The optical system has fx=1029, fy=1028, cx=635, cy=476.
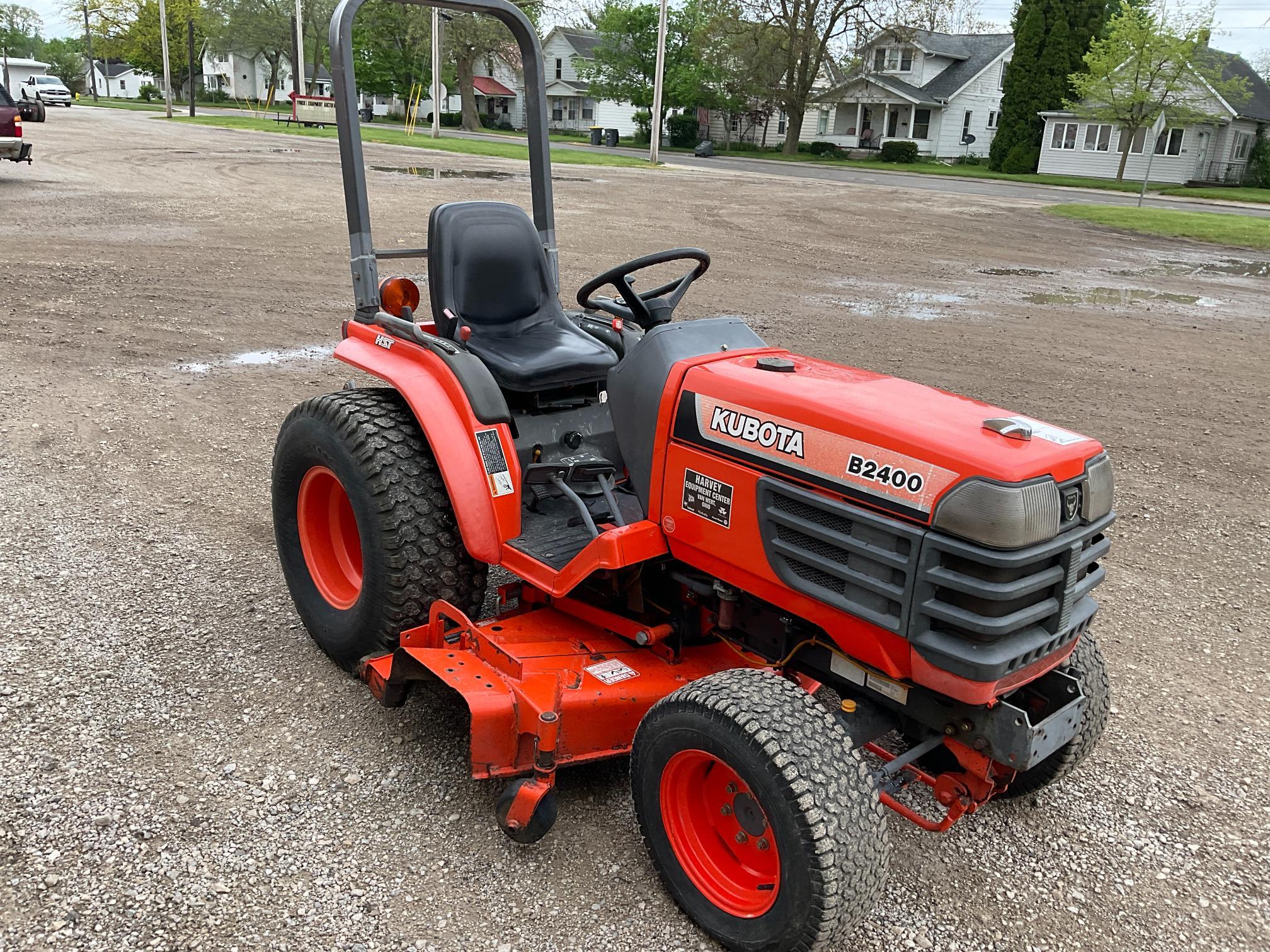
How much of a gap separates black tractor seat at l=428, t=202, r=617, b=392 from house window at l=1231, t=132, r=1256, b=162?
4662 centimetres

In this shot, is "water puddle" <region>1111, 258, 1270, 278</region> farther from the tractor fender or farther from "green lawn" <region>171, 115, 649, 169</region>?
"green lawn" <region>171, 115, 649, 169</region>

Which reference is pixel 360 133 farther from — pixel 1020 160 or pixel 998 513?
pixel 1020 160

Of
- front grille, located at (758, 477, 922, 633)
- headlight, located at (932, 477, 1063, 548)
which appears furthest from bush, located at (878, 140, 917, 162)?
headlight, located at (932, 477, 1063, 548)

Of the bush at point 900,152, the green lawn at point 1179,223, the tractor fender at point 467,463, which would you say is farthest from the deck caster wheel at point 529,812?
the bush at point 900,152

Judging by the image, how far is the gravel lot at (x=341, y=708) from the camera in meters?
2.52

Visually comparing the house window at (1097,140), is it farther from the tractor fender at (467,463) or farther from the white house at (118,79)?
the white house at (118,79)

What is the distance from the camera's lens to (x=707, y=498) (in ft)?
8.64

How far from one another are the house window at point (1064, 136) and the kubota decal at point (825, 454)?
1718 inches

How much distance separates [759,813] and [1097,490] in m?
1.08

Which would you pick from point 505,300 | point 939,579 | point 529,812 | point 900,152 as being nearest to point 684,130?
point 900,152

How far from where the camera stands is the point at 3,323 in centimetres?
768

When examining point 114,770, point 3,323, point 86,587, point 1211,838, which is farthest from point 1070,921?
point 3,323

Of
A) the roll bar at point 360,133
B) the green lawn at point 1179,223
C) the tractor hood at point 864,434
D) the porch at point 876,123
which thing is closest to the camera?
the tractor hood at point 864,434

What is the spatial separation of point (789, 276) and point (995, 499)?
986 cm
